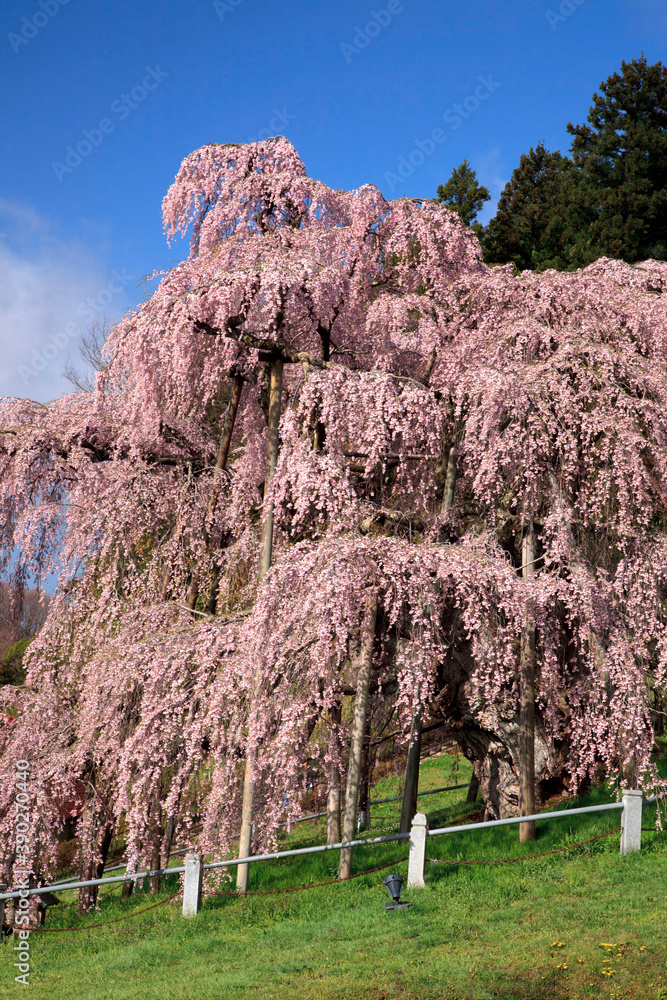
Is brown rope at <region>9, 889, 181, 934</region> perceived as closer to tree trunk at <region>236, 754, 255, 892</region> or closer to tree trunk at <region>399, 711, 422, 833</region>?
tree trunk at <region>236, 754, 255, 892</region>

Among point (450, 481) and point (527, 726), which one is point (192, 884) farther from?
point (450, 481)

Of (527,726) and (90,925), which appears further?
(90,925)

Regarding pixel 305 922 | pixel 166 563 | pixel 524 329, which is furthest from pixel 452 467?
pixel 305 922

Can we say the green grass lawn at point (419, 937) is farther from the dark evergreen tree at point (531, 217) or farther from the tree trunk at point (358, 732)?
the dark evergreen tree at point (531, 217)

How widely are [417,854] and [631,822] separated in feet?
8.13

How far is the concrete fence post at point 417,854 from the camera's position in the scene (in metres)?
9.55

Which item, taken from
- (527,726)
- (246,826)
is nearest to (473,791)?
(527,726)

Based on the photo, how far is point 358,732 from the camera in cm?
1073

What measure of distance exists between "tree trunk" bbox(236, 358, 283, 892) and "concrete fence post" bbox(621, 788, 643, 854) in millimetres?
4333

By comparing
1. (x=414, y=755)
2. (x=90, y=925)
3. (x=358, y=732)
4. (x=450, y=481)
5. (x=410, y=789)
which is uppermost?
(x=450, y=481)

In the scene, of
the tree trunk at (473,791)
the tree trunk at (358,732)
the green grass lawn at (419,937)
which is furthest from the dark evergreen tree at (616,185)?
the green grass lawn at (419,937)

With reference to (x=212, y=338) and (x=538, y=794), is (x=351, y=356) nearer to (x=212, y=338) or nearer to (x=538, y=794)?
(x=212, y=338)

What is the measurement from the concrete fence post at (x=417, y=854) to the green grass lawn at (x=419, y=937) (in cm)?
15

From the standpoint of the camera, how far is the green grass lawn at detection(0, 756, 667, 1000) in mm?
7312
